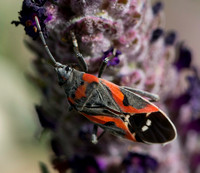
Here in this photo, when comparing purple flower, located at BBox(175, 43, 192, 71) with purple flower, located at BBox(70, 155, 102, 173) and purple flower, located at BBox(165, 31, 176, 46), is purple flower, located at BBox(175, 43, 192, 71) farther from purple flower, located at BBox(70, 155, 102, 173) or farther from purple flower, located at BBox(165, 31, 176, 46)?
purple flower, located at BBox(70, 155, 102, 173)

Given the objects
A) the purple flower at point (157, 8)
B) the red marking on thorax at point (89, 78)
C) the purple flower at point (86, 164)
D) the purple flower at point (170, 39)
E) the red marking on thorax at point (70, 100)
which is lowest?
the purple flower at point (86, 164)

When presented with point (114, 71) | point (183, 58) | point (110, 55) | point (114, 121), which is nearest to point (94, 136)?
point (114, 121)

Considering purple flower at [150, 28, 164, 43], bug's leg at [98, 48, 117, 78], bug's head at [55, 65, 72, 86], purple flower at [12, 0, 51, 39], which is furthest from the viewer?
purple flower at [150, 28, 164, 43]

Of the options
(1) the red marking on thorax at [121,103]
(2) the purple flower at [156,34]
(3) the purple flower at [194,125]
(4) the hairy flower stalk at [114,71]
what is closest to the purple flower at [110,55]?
(4) the hairy flower stalk at [114,71]

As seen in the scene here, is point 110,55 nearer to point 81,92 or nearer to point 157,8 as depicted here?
point 81,92

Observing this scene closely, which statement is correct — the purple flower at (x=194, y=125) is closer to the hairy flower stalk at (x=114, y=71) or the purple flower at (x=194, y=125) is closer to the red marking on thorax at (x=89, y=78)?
the hairy flower stalk at (x=114, y=71)

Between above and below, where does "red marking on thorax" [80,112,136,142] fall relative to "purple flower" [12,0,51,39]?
below

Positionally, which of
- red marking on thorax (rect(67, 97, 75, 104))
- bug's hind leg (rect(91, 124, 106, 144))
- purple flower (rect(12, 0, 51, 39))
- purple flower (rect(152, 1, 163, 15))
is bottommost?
bug's hind leg (rect(91, 124, 106, 144))

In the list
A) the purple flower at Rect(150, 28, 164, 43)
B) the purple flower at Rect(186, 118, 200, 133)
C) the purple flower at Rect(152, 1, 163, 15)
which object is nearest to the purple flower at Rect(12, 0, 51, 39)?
the purple flower at Rect(150, 28, 164, 43)
